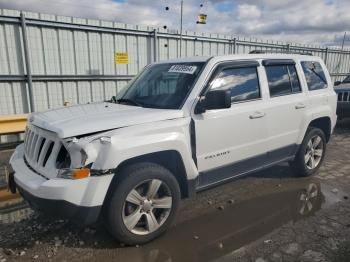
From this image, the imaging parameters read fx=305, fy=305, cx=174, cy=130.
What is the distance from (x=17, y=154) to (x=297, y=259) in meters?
3.33

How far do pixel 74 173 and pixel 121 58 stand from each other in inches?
271

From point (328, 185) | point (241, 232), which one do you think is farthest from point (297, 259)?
point (328, 185)

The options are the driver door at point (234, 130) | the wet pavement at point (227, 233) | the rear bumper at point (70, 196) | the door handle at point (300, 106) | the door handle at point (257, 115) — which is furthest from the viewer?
the door handle at point (300, 106)

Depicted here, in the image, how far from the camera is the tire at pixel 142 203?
294 centimetres

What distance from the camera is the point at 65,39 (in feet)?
26.2

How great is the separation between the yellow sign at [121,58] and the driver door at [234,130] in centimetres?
572

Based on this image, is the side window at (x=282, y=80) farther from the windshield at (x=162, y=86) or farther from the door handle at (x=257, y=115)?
the windshield at (x=162, y=86)

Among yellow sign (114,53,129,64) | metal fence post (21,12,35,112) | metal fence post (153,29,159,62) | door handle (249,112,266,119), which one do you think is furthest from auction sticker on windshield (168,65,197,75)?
metal fence post (153,29,159,62)

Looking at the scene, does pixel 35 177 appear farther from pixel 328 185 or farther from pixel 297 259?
pixel 328 185

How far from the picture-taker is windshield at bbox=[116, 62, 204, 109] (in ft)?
11.7

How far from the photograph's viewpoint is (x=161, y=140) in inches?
122

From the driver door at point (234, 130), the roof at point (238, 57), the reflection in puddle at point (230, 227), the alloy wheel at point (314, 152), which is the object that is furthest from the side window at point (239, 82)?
the alloy wheel at point (314, 152)

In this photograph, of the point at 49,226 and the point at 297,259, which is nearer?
the point at 297,259

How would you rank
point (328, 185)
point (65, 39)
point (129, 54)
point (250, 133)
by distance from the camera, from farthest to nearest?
1. point (129, 54)
2. point (65, 39)
3. point (328, 185)
4. point (250, 133)
